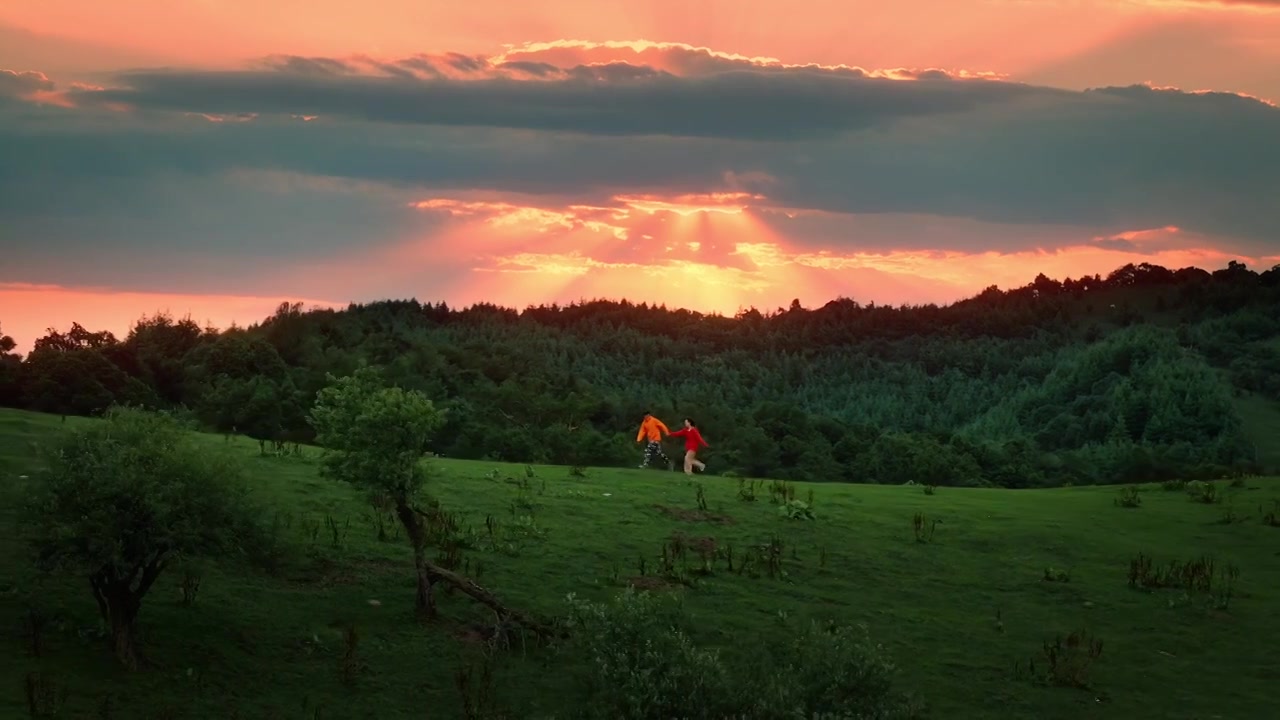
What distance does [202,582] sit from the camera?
2673cm

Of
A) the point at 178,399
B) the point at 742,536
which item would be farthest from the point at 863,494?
the point at 178,399

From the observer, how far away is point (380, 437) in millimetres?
26062

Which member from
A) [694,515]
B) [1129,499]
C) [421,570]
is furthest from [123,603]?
[1129,499]

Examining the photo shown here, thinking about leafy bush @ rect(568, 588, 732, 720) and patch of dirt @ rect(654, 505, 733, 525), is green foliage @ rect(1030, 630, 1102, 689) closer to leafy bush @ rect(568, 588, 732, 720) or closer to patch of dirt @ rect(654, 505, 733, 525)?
patch of dirt @ rect(654, 505, 733, 525)

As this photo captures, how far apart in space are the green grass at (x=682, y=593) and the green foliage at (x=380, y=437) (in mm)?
2753

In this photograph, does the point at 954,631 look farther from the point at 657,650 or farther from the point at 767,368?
the point at 767,368

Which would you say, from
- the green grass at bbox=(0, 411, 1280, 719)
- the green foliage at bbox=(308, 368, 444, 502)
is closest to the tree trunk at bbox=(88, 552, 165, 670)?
the green grass at bbox=(0, 411, 1280, 719)

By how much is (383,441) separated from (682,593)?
727 centimetres

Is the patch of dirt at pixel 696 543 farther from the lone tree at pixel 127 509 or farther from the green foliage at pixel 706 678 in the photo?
the lone tree at pixel 127 509

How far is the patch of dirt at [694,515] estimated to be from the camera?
35562mm

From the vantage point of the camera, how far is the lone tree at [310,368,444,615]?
25.9m

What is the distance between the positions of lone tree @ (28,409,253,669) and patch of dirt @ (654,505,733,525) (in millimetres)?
14360

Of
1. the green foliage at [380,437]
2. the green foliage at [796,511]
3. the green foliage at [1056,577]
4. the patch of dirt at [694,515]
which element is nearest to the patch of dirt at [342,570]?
the green foliage at [380,437]

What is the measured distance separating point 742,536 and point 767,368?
154277 mm
